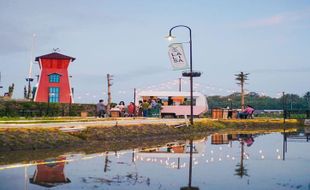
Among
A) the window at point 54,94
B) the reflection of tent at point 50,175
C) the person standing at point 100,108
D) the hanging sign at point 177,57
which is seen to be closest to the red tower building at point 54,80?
the window at point 54,94

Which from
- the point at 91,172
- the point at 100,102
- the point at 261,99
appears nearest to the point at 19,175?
the point at 91,172

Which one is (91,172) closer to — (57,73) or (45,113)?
(45,113)

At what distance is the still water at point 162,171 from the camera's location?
9.45 meters

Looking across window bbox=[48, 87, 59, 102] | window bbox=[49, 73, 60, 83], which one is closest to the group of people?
window bbox=[48, 87, 59, 102]

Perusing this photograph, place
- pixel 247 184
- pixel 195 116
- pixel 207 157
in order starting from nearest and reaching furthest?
pixel 247 184 → pixel 207 157 → pixel 195 116

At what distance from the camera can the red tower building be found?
45156 millimetres

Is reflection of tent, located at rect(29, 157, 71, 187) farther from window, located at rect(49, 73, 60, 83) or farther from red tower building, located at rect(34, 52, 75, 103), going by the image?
window, located at rect(49, 73, 60, 83)

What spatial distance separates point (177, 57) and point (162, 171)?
1512 cm

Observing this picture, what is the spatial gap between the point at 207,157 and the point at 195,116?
27640mm

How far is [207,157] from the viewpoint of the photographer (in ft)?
49.8

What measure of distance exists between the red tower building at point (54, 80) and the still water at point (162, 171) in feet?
99.9

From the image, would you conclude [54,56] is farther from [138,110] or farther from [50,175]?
[50,175]

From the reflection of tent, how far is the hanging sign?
14.2 meters

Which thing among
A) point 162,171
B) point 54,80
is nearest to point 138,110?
point 54,80
